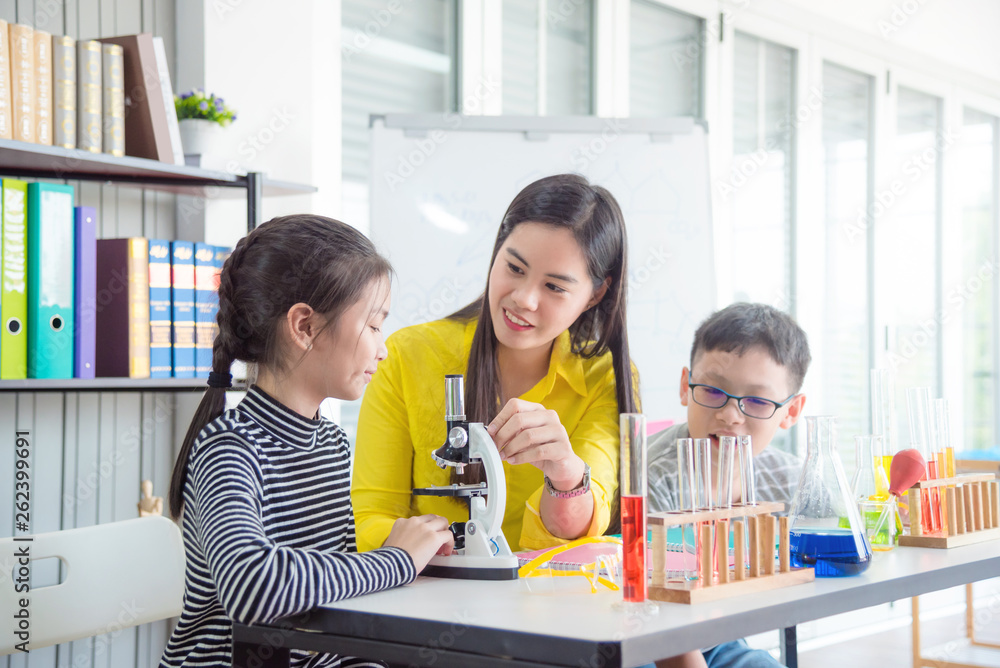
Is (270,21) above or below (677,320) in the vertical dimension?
above

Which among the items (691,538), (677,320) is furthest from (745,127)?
(691,538)

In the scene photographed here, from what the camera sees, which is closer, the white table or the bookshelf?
the white table

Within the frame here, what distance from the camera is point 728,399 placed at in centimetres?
183

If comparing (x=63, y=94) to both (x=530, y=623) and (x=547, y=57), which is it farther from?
(x=547, y=57)

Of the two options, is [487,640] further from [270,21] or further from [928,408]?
[270,21]

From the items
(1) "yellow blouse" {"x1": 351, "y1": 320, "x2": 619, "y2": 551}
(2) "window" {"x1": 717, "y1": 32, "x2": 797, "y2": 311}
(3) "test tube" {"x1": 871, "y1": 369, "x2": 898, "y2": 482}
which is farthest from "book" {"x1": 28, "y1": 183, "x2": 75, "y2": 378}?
(2) "window" {"x1": 717, "y1": 32, "x2": 797, "y2": 311}

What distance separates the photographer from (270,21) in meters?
2.71

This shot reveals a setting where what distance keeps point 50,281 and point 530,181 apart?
1.43 metres

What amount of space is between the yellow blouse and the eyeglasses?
0.20 metres

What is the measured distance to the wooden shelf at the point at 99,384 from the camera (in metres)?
2.00

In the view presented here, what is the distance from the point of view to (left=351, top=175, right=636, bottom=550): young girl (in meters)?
1.62

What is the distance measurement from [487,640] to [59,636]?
114 cm

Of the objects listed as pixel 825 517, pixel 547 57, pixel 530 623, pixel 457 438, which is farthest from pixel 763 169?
pixel 530 623

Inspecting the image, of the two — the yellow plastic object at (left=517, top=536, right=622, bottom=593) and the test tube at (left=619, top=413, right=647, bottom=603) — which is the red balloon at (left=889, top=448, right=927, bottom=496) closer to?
the yellow plastic object at (left=517, top=536, right=622, bottom=593)
